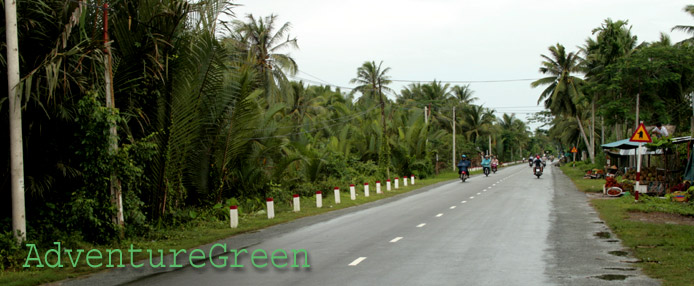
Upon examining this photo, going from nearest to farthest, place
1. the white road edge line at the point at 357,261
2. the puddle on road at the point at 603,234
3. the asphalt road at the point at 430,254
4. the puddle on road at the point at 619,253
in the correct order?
the asphalt road at the point at 430,254
the white road edge line at the point at 357,261
the puddle on road at the point at 619,253
the puddle on road at the point at 603,234

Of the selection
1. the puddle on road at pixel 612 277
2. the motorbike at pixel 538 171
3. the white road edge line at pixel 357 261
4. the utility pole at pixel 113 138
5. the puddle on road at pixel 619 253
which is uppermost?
the utility pole at pixel 113 138

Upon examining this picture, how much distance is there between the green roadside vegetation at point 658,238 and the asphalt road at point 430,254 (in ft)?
1.05

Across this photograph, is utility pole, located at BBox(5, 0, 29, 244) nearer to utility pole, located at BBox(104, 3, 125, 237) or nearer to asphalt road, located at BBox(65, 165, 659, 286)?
utility pole, located at BBox(104, 3, 125, 237)

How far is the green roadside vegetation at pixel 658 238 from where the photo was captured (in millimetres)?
8000

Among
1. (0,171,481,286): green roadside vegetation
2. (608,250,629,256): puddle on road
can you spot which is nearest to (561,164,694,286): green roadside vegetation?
(608,250,629,256): puddle on road

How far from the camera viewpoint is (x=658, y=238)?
1119 centimetres

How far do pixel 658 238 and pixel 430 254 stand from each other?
15.5 ft

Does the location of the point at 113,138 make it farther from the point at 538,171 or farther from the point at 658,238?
the point at 538,171

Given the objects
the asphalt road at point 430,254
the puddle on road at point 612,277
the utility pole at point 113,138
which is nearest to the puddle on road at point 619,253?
the asphalt road at point 430,254

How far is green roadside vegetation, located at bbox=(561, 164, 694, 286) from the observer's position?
8000 millimetres

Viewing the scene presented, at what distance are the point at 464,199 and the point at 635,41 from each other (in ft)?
96.6

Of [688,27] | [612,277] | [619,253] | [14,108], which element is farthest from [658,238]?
[688,27]

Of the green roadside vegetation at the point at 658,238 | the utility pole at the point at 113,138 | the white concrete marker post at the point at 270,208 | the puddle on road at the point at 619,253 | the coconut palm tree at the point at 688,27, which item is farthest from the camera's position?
the coconut palm tree at the point at 688,27

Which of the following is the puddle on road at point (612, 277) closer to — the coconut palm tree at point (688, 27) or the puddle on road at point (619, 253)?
the puddle on road at point (619, 253)
